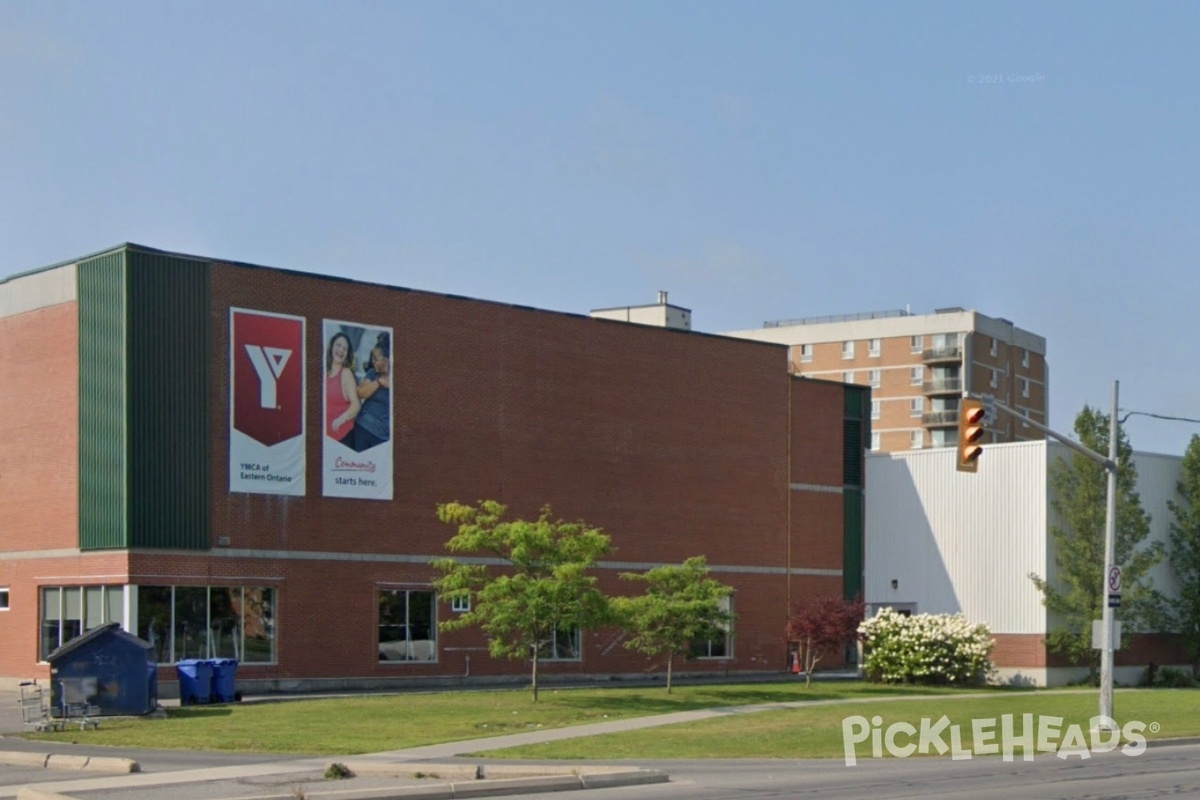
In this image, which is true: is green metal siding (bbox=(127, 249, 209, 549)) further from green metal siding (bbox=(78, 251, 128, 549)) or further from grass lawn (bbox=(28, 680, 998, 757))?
grass lawn (bbox=(28, 680, 998, 757))

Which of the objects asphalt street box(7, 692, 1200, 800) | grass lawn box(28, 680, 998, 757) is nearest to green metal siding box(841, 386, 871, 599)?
grass lawn box(28, 680, 998, 757)

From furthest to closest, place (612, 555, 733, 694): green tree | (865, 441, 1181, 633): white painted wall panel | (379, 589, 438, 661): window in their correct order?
(865, 441, 1181, 633): white painted wall panel < (379, 589, 438, 661): window < (612, 555, 733, 694): green tree

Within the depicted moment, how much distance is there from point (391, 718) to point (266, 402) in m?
13.3

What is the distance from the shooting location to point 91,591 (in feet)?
137

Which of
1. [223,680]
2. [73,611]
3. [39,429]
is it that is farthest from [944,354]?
[223,680]

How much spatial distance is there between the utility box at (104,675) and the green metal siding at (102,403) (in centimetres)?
809

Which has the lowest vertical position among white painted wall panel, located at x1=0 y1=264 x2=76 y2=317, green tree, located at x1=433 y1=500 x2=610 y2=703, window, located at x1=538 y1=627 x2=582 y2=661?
window, located at x1=538 y1=627 x2=582 y2=661

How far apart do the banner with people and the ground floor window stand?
6.80m

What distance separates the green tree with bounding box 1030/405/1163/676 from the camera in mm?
50562

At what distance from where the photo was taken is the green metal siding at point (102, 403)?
41.1m

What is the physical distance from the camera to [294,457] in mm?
44031

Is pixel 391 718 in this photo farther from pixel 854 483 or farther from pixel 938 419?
pixel 938 419

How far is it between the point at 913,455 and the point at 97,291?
1192 inches

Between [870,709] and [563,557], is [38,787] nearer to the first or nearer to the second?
[563,557]
